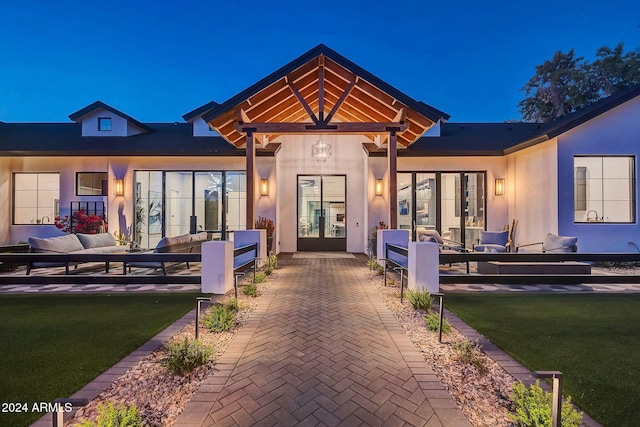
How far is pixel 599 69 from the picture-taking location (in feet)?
64.3

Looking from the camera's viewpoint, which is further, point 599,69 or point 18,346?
point 599,69

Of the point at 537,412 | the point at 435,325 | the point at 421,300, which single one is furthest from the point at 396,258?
the point at 537,412

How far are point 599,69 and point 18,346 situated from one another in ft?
91.9

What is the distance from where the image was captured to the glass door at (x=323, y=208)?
12227 millimetres

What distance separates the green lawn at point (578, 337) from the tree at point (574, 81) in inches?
798

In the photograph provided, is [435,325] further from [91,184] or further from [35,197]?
[35,197]

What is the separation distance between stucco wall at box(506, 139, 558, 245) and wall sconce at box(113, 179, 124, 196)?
43.9ft

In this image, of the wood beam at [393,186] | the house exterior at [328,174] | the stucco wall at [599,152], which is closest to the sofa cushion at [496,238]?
the house exterior at [328,174]

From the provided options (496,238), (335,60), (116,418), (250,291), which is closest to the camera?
(116,418)

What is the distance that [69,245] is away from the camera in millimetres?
7707

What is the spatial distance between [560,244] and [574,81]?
18859mm

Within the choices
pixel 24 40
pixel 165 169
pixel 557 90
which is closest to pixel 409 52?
pixel 557 90

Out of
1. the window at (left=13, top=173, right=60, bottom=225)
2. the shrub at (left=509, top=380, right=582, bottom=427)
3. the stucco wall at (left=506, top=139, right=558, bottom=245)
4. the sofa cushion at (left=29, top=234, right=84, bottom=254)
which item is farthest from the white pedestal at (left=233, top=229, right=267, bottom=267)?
the window at (left=13, top=173, right=60, bottom=225)

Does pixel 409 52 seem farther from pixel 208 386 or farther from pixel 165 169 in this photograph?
pixel 208 386
